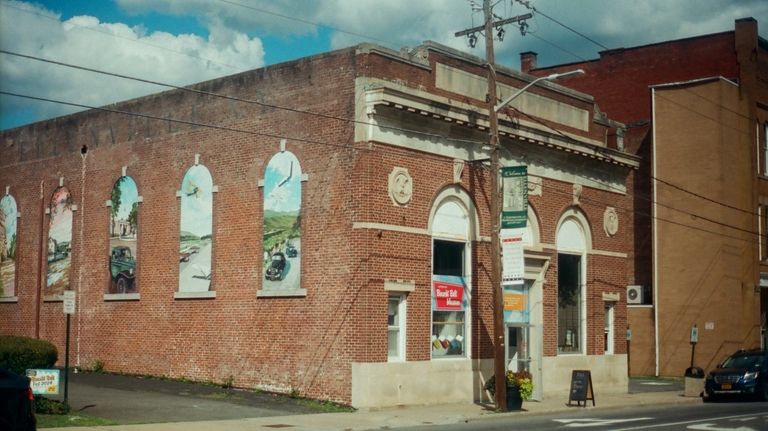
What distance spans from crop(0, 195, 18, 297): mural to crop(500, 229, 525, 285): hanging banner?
19394 mm

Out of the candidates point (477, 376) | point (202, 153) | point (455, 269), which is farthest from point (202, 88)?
point (477, 376)

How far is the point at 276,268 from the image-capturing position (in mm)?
26562

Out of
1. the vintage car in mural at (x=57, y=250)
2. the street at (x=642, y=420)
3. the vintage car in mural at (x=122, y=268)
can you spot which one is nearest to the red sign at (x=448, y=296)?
the street at (x=642, y=420)

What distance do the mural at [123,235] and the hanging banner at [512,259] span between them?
12.1 meters

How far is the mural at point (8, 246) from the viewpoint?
36.2 meters

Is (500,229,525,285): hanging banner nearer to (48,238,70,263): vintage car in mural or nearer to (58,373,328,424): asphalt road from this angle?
(58,373,328,424): asphalt road

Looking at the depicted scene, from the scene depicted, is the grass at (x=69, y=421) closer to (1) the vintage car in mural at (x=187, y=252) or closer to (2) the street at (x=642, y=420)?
(2) the street at (x=642, y=420)

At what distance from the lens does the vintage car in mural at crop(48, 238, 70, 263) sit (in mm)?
33859

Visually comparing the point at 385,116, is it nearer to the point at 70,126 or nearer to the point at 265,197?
the point at 265,197

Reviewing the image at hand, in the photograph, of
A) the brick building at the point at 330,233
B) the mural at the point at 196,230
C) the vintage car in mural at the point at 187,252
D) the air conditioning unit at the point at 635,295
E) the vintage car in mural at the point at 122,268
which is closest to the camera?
the brick building at the point at 330,233

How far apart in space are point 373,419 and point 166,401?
17.8 feet

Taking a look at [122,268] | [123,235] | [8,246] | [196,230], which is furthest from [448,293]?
[8,246]

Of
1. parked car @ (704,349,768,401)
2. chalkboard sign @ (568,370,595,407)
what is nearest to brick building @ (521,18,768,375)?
parked car @ (704,349,768,401)

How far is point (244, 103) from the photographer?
1097 inches
